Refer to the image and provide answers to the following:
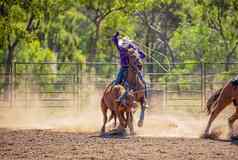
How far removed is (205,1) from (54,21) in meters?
8.79

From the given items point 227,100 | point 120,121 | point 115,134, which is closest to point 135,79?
point 120,121

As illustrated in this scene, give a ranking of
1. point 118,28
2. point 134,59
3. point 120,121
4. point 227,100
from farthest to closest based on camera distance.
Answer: point 118,28
point 134,59
point 120,121
point 227,100

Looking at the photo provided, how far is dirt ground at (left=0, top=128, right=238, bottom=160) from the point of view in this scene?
9.75 meters

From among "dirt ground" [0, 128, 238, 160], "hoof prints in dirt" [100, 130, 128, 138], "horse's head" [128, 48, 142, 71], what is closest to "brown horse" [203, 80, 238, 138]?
"dirt ground" [0, 128, 238, 160]

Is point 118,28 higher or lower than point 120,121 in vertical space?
higher

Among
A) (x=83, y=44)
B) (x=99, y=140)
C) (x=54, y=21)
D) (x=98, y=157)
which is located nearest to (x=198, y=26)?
(x=54, y=21)

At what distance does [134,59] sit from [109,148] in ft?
12.2

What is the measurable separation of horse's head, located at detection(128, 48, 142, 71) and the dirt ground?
1.89m

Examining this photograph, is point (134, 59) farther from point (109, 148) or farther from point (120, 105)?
point (109, 148)

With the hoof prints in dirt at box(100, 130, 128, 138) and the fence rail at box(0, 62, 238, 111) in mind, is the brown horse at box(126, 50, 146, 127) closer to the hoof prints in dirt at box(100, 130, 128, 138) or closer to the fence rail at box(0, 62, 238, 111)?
the hoof prints in dirt at box(100, 130, 128, 138)

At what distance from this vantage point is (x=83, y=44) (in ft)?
146

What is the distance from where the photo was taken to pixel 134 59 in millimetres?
14156

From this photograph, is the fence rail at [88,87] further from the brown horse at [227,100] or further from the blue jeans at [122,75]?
the brown horse at [227,100]

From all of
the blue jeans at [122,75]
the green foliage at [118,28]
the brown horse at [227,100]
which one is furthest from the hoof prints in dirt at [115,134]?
the green foliage at [118,28]
